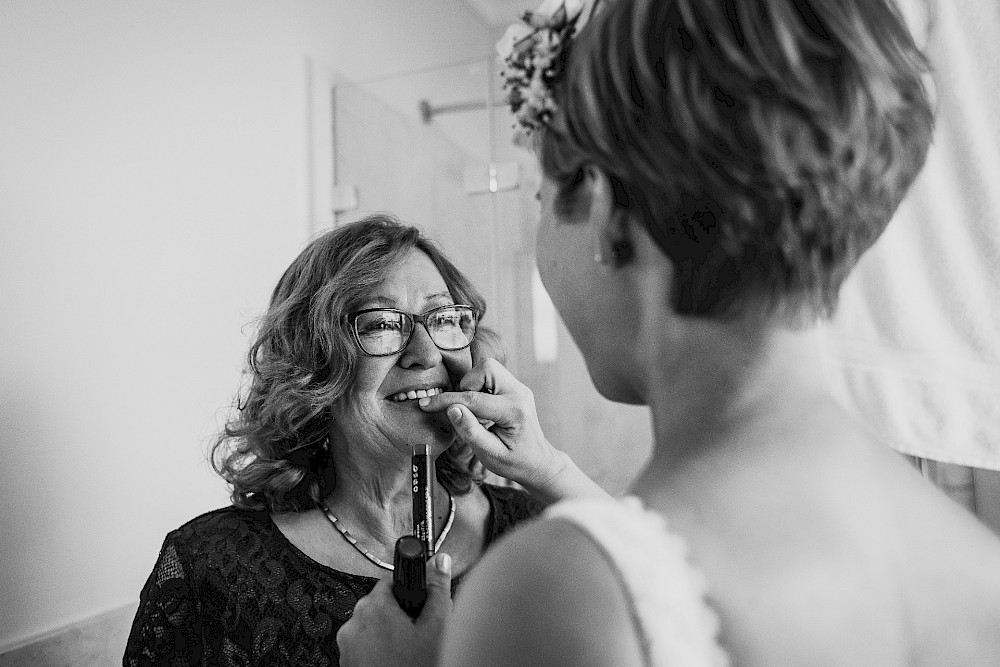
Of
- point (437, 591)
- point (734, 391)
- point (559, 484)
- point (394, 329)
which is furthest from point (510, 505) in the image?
point (734, 391)

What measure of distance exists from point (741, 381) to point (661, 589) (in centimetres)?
12

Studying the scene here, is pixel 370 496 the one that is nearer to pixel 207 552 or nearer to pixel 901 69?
pixel 207 552

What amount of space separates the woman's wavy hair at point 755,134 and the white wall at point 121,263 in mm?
963

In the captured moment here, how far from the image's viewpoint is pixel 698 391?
44cm

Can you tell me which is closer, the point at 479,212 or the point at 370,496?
the point at 370,496

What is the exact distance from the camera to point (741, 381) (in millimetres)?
430

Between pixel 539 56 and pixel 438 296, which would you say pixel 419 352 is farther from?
pixel 539 56

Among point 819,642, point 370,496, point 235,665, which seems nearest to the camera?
point 819,642

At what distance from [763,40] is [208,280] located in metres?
1.22

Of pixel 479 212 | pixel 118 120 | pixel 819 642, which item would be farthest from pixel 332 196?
pixel 819 642

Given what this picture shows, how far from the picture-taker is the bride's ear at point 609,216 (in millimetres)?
437

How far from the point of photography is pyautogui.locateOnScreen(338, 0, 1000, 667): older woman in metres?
0.37

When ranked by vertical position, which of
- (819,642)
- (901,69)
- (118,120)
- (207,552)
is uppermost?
(118,120)

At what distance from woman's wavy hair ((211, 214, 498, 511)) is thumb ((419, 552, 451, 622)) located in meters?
0.49
